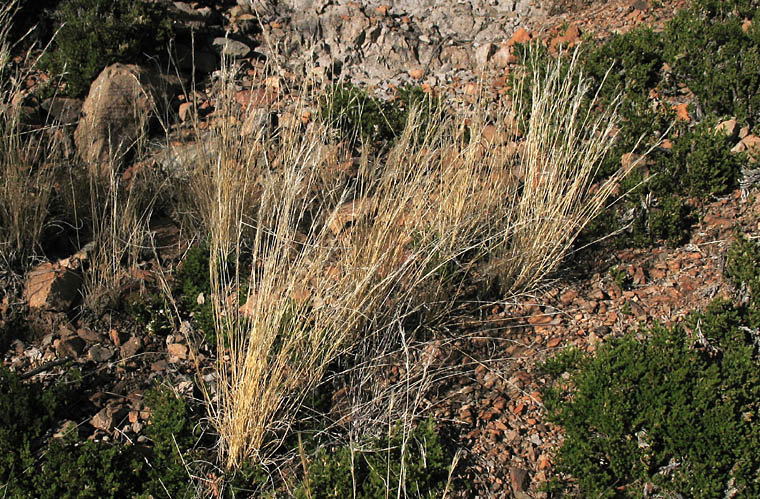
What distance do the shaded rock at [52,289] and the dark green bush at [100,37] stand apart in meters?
1.97

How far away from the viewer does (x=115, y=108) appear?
4.90 metres

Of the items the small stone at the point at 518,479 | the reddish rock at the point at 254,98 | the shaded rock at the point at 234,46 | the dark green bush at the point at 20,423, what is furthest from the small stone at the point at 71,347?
the shaded rock at the point at 234,46

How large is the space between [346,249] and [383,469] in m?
0.98

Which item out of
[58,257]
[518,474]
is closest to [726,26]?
[518,474]

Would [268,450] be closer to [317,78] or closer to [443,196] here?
[443,196]

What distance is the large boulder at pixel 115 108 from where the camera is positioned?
4.74m

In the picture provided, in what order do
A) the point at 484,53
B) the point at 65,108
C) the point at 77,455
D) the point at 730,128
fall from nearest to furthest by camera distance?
the point at 77,455 < the point at 730,128 < the point at 65,108 < the point at 484,53

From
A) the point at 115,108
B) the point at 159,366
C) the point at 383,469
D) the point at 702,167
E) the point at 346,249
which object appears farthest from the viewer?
the point at 115,108

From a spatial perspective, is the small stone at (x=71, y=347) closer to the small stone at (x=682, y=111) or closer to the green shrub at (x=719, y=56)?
the small stone at (x=682, y=111)

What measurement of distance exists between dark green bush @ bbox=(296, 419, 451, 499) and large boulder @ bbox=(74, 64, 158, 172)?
285 cm

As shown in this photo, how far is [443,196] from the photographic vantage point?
3549mm

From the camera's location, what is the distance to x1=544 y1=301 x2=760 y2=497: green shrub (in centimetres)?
270

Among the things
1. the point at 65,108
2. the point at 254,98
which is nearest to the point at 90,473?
the point at 254,98

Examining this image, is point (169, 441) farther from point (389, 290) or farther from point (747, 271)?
point (747, 271)
